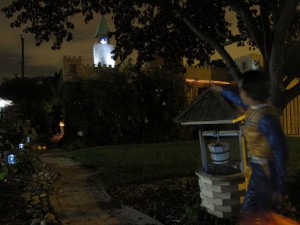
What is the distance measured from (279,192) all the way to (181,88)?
16.3m

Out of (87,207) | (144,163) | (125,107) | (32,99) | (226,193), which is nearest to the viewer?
(226,193)

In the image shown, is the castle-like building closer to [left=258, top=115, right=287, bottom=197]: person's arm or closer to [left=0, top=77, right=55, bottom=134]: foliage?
[left=0, top=77, right=55, bottom=134]: foliage

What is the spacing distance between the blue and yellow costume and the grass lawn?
5.57 m

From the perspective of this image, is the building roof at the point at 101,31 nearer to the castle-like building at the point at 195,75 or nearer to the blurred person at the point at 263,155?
the castle-like building at the point at 195,75

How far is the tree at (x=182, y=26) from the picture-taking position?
213 inches

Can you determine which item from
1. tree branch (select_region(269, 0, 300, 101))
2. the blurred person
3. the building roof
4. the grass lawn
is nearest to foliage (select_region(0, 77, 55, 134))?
the building roof

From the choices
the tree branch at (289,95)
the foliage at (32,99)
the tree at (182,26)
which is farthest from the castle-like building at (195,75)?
the tree branch at (289,95)

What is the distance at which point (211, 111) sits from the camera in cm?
520

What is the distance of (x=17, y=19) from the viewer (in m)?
6.60

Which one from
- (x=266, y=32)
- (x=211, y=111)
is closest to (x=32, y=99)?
(x=266, y=32)

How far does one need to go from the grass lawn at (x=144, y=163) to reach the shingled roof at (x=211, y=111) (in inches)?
141

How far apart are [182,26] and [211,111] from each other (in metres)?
3.36

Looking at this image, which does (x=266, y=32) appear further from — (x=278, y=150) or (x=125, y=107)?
(x=125, y=107)

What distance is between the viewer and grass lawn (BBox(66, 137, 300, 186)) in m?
9.05
